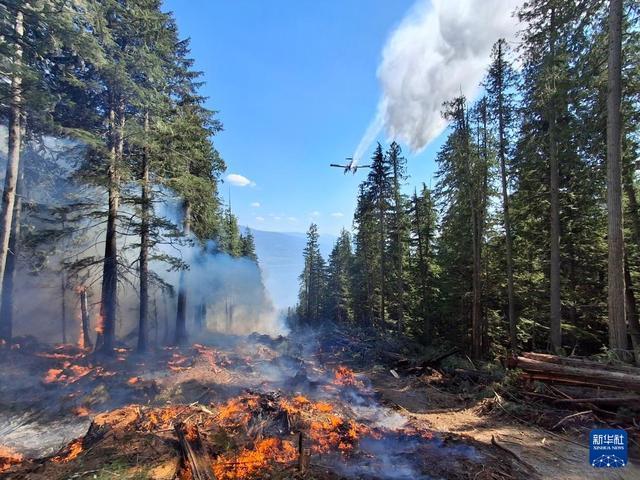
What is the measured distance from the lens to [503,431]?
746 cm

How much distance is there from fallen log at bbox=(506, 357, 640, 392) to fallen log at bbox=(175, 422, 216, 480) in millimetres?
8134

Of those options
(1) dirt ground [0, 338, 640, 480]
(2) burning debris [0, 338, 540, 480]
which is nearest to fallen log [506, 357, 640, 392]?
(1) dirt ground [0, 338, 640, 480]

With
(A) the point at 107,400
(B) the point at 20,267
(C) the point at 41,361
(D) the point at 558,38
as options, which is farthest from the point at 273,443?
(B) the point at 20,267

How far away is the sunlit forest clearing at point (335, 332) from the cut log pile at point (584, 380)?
4 centimetres

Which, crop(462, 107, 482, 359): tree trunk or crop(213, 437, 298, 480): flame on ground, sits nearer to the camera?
crop(213, 437, 298, 480): flame on ground

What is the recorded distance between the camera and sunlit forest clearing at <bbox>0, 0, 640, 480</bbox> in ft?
20.2

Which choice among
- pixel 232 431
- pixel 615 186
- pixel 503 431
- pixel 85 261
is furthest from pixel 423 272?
pixel 85 261

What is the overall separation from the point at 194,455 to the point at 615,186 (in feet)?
38.4

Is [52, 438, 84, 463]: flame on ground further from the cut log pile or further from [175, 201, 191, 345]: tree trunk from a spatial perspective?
[175, 201, 191, 345]: tree trunk

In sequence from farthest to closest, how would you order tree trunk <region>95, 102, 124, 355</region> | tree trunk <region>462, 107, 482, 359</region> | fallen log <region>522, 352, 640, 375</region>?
tree trunk <region>462, 107, 482, 359</region> → tree trunk <region>95, 102, 124, 355</region> → fallen log <region>522, 352, 640, 375</region>

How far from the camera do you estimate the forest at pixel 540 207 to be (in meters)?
9.36

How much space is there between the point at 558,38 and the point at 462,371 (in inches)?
468

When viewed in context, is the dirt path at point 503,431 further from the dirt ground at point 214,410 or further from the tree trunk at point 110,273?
the tree trunk at point 110,273

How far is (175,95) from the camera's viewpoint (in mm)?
17000
